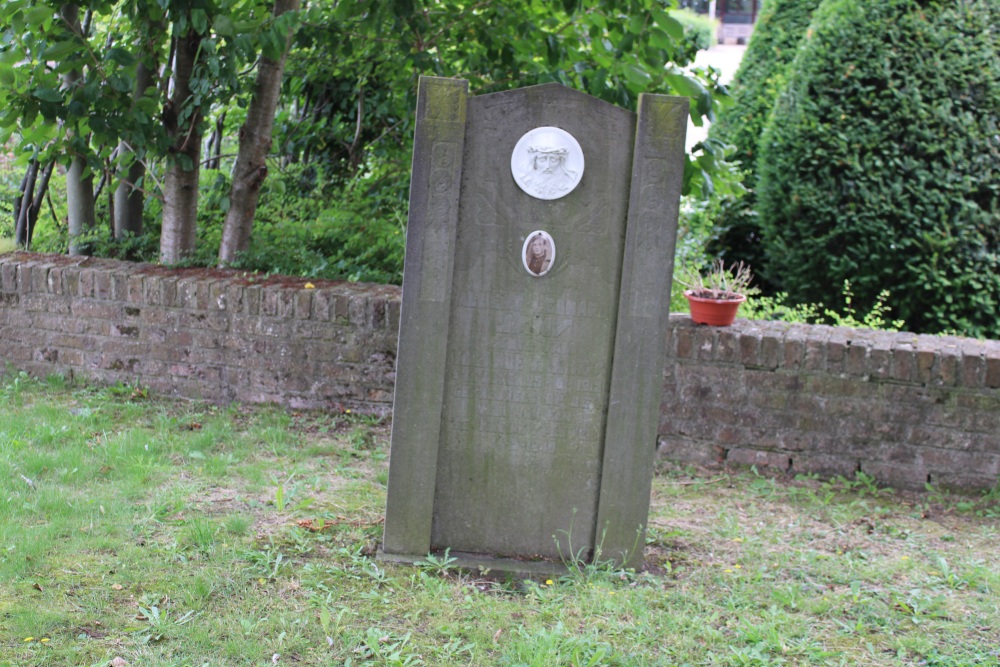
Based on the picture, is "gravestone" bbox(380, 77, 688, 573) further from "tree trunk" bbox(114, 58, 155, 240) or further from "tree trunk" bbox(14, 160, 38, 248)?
"tree trunk" bbox(14, 160, 38, 248)

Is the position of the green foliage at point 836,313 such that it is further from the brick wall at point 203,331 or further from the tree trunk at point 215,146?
the tree trunk at point 215,146

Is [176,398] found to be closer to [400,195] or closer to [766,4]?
[400,195]

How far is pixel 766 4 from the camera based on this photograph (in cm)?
965

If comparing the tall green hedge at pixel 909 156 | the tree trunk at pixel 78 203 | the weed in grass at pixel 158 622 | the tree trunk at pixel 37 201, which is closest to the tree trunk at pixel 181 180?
the tree trunk at pixel 78 203

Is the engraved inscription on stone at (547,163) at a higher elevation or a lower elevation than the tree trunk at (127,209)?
higher

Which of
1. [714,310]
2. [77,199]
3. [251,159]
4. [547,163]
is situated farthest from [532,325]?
[77,199]

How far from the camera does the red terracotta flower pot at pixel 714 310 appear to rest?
520 centimetres

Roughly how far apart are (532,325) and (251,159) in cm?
345

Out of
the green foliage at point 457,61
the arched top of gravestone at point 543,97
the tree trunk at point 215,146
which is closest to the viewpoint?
the arched top of gravestone at point 543,97

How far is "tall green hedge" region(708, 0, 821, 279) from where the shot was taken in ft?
28.1

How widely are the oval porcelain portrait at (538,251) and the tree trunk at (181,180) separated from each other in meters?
3.50

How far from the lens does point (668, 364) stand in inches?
207

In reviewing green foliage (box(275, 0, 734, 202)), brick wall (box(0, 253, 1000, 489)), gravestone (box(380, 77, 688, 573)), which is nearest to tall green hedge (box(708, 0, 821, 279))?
green foliage (box(275, 0, 734, 202))


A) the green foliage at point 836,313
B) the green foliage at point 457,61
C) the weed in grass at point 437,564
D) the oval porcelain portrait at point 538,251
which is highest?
the green foliage at point 457,61
